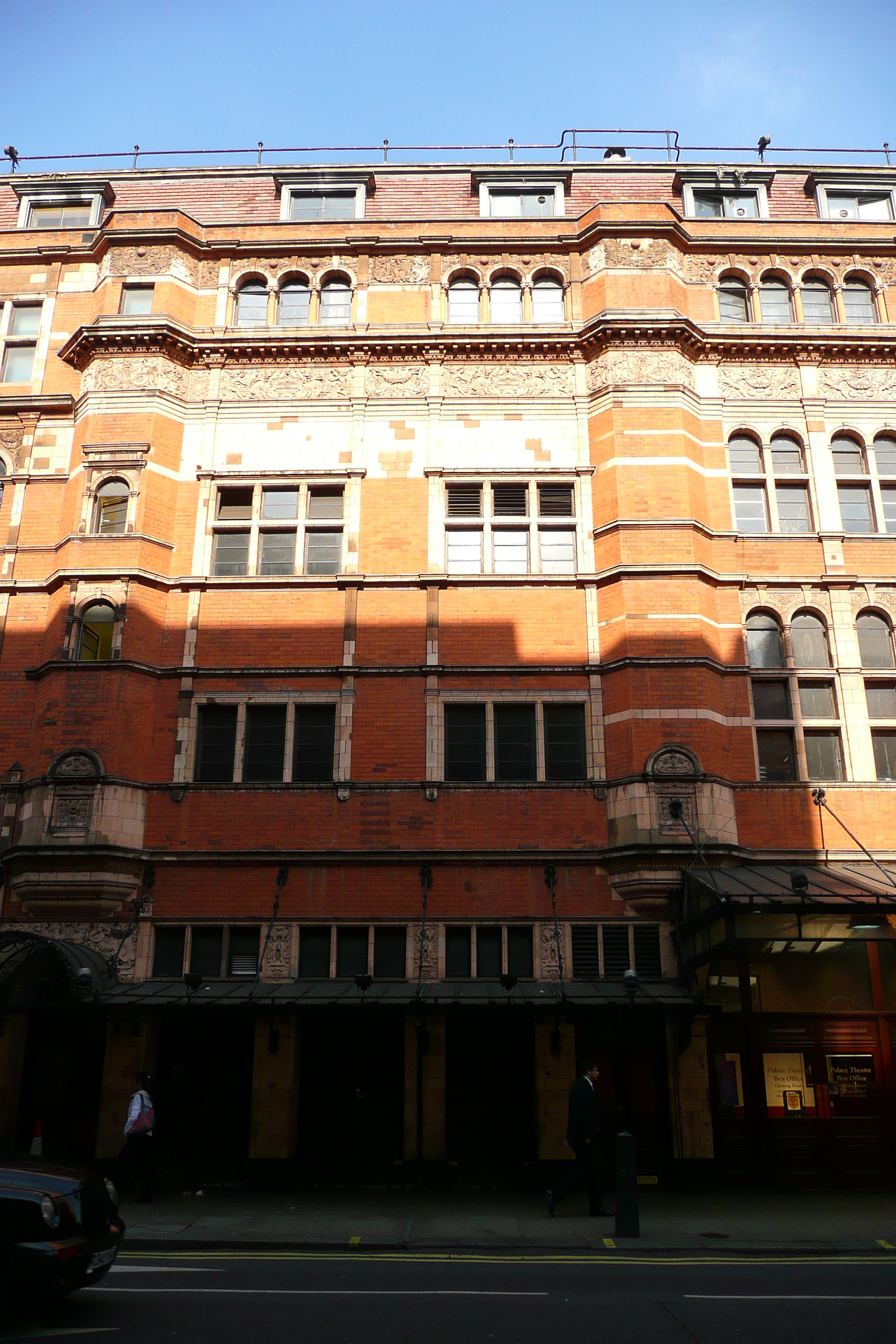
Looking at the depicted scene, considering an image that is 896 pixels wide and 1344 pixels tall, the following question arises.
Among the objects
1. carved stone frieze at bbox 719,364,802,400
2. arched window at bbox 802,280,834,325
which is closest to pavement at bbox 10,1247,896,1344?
carved stone frieze at bbox 719,364,802,400

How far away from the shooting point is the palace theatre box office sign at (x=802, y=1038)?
15.6m

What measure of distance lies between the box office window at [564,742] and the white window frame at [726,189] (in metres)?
13.1

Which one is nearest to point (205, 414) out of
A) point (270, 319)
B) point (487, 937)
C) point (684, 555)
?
point (270, 319)

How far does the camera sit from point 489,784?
58.9ft

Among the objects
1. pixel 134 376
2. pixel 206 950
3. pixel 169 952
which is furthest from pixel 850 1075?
pixel 134 376

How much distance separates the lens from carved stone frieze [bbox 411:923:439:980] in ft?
55.6

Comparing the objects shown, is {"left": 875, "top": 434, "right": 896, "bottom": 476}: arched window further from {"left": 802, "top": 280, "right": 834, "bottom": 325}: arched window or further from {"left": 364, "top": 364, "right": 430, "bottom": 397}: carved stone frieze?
{"left": 364, "top": 364, "right": 430, "bottom": 397}: carved stone frieze

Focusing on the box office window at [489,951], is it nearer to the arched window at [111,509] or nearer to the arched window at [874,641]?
the arched window at [874,641]

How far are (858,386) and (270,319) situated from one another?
12.9m

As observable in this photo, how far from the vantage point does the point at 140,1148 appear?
14711 millimetres

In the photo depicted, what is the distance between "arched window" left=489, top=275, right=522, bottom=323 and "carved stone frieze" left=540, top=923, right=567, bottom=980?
13.0 metres

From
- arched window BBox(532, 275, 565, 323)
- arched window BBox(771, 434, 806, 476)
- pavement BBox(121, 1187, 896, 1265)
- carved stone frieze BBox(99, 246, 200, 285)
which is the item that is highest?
carved stone frieze BBox(99, 246, 200, 285)

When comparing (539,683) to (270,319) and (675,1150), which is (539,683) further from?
(270,319)

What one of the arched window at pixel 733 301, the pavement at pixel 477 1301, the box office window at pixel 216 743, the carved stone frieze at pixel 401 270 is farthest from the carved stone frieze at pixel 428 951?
the arched window at pixel 733 301
